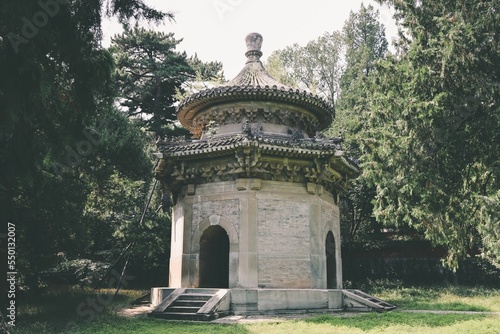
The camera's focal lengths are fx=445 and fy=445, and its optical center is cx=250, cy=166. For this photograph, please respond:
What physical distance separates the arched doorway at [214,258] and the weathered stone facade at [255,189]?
0.04m

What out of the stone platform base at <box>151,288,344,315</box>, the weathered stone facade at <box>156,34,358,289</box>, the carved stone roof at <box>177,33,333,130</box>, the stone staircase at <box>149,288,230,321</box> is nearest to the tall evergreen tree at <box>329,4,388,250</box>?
the carved stone roof at <box>177,33,333,130</box>

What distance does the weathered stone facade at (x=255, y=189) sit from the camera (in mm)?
12211

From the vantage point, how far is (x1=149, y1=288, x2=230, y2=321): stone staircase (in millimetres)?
10647

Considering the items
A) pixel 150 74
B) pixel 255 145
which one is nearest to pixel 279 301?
pixel 255 145

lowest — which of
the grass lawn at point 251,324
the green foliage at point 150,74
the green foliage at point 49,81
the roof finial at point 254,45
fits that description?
the grass lawn at point 251,324

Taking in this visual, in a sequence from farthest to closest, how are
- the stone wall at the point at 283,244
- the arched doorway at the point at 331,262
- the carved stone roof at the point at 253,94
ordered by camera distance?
1. the arched doorway at the point at 331,262
2. the carved stone roof at the point at 253,94
3. the stone wall at the point at 283,244

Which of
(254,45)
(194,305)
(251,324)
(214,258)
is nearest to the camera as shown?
(251,324)

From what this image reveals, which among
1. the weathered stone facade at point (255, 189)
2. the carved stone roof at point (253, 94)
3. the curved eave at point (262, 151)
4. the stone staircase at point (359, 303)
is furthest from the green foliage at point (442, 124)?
the carved stone roof at point (253, 94)

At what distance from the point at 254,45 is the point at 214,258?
7.62 metres

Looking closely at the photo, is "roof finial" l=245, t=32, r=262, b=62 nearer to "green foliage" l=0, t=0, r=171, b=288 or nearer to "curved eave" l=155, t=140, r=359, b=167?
"curved eave" l=155, t=140, r=359, b=167

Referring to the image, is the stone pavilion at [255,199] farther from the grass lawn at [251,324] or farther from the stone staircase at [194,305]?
the grass lawn at [251,324]

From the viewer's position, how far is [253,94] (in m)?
13.3

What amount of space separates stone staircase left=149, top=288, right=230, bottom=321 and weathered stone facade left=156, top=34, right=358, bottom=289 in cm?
77

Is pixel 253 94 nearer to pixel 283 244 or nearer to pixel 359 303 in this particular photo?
pixel 283 244
